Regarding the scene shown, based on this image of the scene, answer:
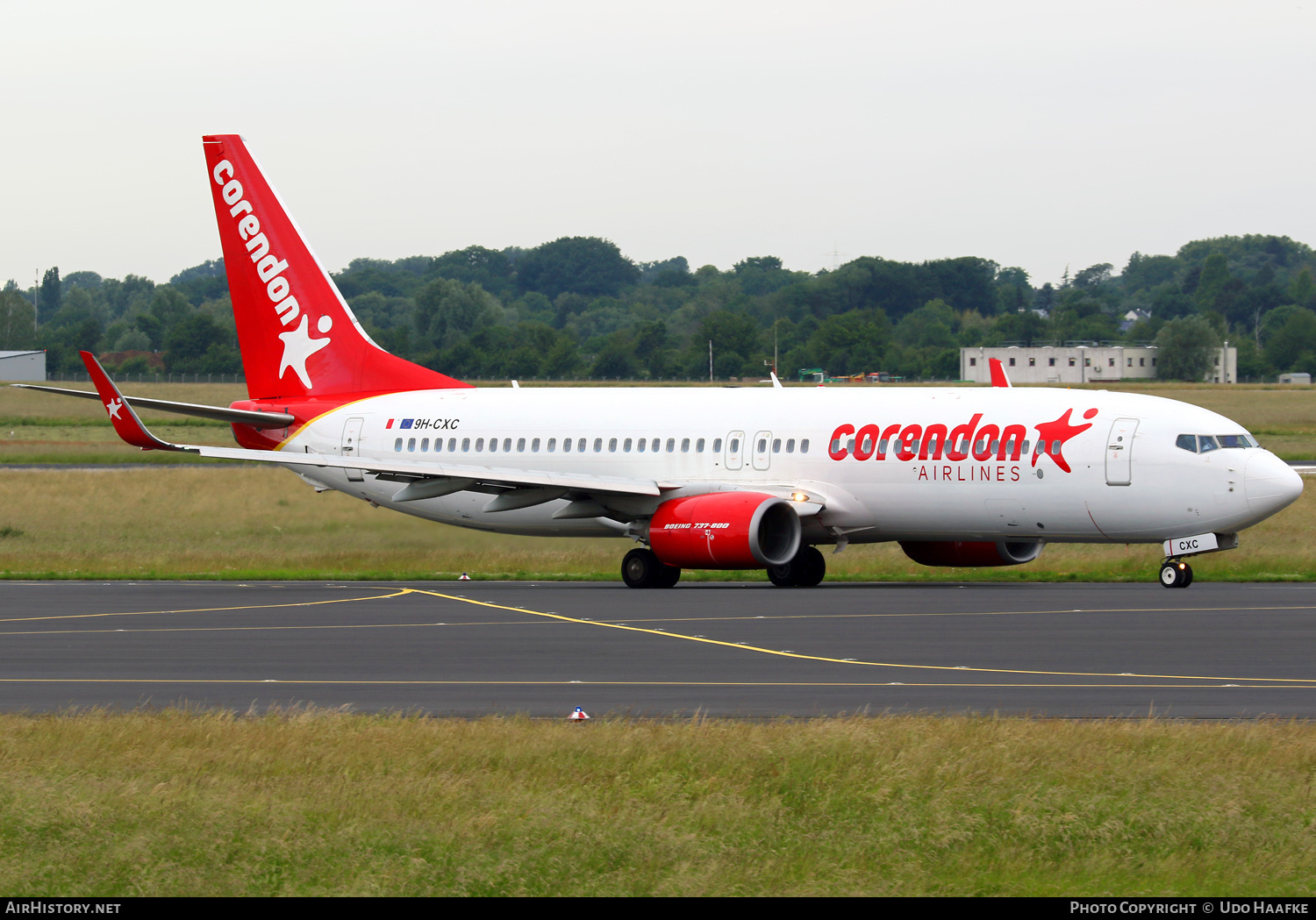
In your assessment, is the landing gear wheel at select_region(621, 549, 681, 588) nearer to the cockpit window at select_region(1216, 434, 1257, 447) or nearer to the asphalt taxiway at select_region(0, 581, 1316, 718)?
the asphalt taxiway at select_region(0, 581, 1316, 718)

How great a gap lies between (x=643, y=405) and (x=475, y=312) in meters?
156

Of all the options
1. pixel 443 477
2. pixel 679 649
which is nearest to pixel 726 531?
pixel 443 477

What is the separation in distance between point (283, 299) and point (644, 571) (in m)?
11.9

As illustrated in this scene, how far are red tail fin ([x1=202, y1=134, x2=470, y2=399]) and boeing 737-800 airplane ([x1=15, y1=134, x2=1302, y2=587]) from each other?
0.05m

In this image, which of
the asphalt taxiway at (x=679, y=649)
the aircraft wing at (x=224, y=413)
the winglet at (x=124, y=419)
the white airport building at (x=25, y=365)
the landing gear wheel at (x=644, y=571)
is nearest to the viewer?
the asphalt taxiway at (x=679, y=649)

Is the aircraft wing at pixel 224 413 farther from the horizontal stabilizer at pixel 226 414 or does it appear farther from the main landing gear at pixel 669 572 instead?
the main landing gear at pixel 669 572

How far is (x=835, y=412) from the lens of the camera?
34.5 metres

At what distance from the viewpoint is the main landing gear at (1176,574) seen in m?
31.8

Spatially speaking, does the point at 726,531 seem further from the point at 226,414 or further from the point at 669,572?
the point at 226,414

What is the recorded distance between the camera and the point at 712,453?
1404 inches

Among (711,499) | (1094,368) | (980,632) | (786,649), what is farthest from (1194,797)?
(1094,368)

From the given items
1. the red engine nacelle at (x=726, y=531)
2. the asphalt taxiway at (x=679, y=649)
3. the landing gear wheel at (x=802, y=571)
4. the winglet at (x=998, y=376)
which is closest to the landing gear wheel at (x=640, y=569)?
the red engine nacelle at (x=726, y=531)

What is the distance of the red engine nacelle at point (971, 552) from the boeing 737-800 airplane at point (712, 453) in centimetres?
5

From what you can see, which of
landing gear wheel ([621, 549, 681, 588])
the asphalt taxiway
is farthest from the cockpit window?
landing gear wheel ([621, 549, 681, 588])
